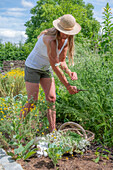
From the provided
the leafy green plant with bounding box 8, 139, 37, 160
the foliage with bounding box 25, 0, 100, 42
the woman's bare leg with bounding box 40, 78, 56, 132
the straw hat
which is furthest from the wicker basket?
the foliage with bounding box 25, 0, 100, 42

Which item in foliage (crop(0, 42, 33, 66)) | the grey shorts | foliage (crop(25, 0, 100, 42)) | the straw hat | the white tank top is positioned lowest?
foliage (crop(0, 42, 33, 66))

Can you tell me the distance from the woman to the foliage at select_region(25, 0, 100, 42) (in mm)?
12382

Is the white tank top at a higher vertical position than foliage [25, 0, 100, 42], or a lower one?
higher

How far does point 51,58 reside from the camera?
8.21ft

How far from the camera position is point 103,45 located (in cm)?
491

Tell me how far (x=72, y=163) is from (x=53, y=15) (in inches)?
620

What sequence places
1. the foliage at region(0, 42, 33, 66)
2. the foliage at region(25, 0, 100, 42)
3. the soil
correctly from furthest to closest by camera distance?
1. the foliage at region(25, 0, 100, 42)
2. the foliage at region(0, 42, 33, 66)
3. the soil

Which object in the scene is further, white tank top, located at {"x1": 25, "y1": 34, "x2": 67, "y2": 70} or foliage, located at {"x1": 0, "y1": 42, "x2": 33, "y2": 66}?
foliage, located at {"x1": 0, "y1": 42, "x2": 33, "y2": 66}

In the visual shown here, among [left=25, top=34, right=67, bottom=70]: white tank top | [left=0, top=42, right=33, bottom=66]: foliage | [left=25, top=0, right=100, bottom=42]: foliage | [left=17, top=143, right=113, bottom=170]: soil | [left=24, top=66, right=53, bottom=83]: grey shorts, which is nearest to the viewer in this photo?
[left=17, top=143, right=113, bottom=170]: soil

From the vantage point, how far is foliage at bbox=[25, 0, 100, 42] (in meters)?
17.0

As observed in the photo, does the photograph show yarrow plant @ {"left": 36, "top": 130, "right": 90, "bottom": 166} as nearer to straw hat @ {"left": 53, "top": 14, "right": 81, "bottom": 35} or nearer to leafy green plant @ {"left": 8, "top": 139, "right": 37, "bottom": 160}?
leafy green plant @ {"left": 8, "top": 139, "right": 37, "bottom": 160}

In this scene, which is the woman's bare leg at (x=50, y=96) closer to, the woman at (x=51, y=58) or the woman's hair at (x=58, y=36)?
the woman at (x=51, y=58)

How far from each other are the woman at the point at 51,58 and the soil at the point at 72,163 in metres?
0.62

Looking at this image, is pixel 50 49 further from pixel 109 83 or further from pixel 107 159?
pixel 107 159
